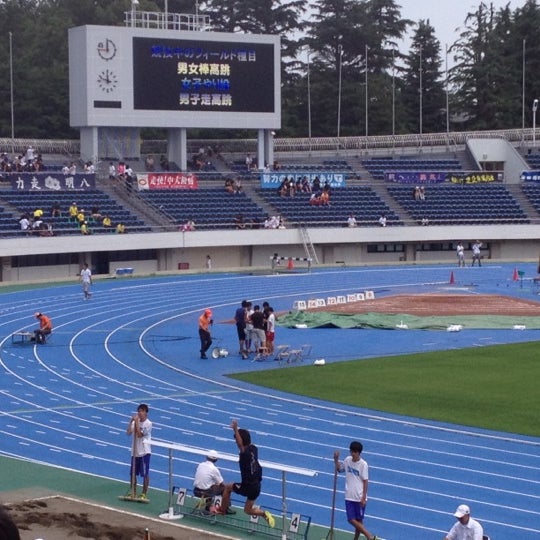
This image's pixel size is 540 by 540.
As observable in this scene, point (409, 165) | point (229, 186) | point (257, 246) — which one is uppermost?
point (409, 165)

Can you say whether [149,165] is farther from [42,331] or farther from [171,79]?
[42,331]

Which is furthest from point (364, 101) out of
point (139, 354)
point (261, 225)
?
point (139, 354)

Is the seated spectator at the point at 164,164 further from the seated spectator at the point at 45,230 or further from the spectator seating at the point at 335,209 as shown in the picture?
the seated spectator at the point at 45,230

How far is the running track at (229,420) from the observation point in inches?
700

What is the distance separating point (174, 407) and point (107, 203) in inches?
1441

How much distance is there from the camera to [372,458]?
20.5 metres

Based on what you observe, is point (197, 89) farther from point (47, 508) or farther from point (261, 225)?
point (47, 508)

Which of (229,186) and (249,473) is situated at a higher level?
(229,186)

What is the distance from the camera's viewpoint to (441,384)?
1112 inches

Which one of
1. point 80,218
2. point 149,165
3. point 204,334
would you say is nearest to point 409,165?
point 149,165

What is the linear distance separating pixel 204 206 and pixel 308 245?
541cm

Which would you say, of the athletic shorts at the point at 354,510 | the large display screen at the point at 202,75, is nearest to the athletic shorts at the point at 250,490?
the athletic shorts at the point at 354,510

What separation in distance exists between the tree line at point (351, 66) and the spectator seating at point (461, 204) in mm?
14711

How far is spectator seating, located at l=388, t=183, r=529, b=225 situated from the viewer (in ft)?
227
